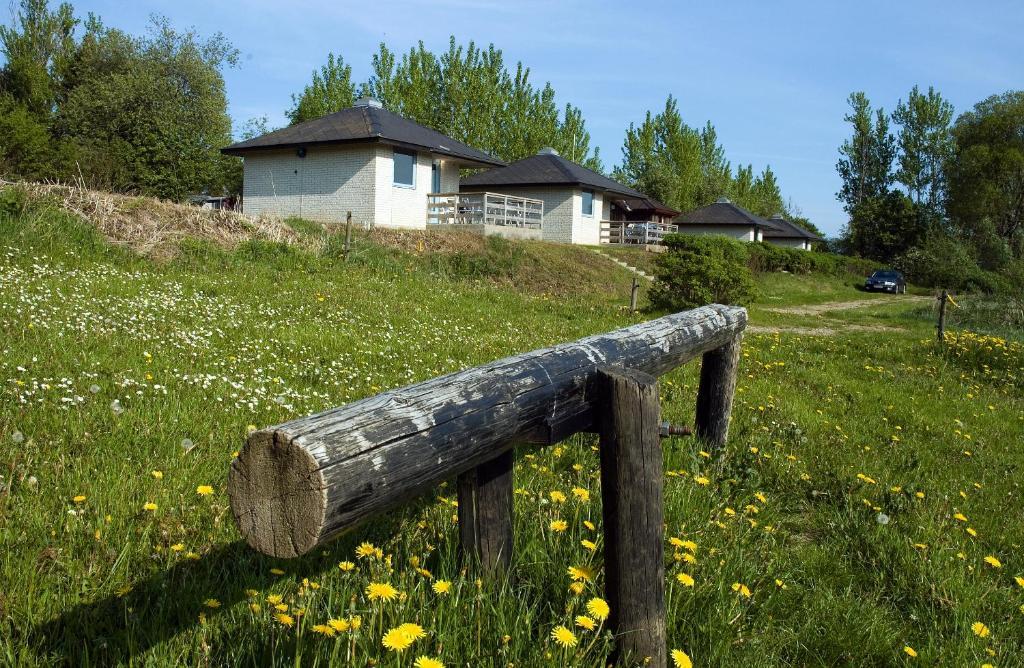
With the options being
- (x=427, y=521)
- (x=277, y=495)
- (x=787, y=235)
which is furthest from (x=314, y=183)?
(x=787, y=235)

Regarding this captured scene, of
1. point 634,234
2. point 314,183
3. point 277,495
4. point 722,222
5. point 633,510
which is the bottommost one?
point 633,510

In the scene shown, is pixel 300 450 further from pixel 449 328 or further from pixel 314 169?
pixel 314 169

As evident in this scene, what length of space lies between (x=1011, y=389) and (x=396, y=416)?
10.4 metres

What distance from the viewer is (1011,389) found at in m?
9.58

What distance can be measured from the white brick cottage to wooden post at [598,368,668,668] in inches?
944

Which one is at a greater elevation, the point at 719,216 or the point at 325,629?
the point at 719,216

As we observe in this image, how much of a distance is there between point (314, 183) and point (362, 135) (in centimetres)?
338

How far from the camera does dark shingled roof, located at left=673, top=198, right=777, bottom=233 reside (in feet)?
171

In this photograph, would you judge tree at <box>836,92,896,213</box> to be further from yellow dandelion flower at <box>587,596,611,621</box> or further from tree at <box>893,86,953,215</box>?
yellow dandelion flower at <box>587,596,611,621</box>

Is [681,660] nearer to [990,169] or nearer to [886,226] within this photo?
[886,226]

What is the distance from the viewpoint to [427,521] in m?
3.25

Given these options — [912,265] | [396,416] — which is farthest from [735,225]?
[396,416]

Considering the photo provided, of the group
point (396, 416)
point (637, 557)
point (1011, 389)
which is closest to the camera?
point (396, 416)

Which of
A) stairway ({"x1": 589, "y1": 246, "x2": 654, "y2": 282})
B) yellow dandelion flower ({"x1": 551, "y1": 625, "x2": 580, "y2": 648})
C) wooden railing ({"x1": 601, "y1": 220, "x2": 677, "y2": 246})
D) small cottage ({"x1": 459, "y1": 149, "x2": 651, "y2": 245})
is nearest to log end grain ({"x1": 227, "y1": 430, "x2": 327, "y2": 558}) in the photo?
yellow dandelion flower ({"x1": 551, "y1": 625, "x2": 580, "y2": 648})
